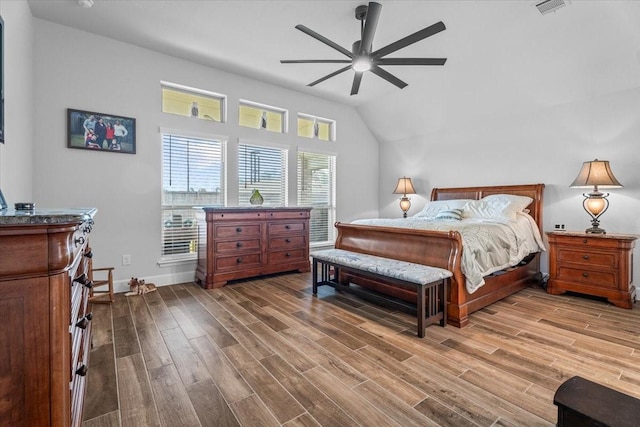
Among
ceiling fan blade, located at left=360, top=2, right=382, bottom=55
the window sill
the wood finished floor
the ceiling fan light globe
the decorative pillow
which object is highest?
ceiling fan blade, located at left=360, top=2, right=382, bottom=55

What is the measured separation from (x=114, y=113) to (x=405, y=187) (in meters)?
4.51

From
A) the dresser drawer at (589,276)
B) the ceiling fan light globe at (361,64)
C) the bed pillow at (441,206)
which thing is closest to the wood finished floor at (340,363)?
the dresser drawer at (589,276)

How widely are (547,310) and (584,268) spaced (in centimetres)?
81

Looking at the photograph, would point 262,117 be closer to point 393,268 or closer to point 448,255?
point 393,268

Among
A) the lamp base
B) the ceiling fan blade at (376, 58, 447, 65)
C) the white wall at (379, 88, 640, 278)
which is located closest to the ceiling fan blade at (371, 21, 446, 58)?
the ceiling fan blade at (376, 58, 447, 65)

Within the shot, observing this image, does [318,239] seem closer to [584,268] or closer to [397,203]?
[397,203]

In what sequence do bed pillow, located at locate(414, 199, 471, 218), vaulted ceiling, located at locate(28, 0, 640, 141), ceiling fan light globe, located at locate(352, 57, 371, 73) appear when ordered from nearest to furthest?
1. ceiling fan light globe, located at locate(352, 57, 371, 73)
2. vaulted ceiling, located at locate(28, 0, 640, 141)
3. bed pillow, located at locate(414, 199, 471, 218)

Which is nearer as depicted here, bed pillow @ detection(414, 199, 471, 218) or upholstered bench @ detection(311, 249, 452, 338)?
upholstered bench @ detection(311, 249, 452, 338)

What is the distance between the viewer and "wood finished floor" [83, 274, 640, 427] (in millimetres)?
1620

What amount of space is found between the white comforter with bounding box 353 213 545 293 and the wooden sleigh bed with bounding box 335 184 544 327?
0.09 meters

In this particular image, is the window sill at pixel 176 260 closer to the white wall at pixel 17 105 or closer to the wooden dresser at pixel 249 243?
the wooden dresser at pixel 249 243

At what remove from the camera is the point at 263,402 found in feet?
5.59

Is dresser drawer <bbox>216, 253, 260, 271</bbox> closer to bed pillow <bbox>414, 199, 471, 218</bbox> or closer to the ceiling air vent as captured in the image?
bed pillow <bbox>414, 199, 471, 218</bbox>

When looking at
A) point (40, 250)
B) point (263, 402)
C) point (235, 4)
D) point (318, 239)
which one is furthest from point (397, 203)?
point (40, 250)
